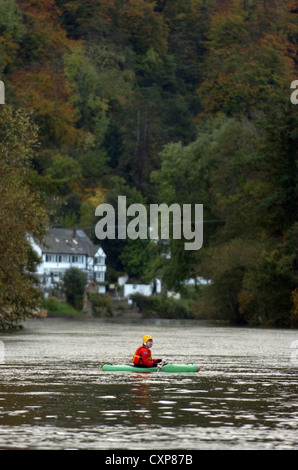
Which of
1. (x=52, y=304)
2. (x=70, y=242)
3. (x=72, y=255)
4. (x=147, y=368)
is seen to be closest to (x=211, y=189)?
(x=52, y=304)

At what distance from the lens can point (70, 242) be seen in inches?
7210

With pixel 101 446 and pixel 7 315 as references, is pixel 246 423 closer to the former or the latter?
pixel 101 446

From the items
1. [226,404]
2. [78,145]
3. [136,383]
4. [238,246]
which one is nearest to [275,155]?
[238,246]

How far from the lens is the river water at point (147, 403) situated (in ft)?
67.2

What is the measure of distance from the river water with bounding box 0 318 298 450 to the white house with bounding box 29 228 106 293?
5155 inches

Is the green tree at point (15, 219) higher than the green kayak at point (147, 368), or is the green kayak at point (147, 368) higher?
the green tree at point (15, 219)

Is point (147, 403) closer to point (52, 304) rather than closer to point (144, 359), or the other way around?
point (144, 359)

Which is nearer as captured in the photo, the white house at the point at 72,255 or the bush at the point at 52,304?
the bush at the point at 52,304

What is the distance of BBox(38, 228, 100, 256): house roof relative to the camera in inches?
7047

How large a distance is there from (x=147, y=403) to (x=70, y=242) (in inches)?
6192

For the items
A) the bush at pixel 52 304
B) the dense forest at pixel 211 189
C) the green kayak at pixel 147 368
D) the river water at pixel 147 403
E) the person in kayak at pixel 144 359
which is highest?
the dense forest at pixel 211 189

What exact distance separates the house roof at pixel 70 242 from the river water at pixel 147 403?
132514 mm

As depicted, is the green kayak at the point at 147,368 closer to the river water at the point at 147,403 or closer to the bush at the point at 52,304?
the river water at the point at 147,403

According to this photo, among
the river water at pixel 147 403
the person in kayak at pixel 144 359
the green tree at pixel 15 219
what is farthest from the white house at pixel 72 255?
the person in kayak at pixel 144 359
